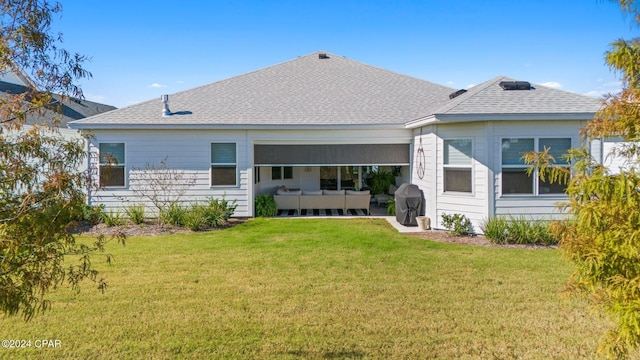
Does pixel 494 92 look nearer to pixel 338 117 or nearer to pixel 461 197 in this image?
pixel 461 197

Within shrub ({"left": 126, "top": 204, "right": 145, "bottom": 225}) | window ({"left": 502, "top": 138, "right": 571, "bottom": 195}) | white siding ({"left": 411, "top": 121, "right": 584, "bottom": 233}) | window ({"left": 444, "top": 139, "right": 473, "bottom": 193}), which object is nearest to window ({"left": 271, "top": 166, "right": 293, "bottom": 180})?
shrub ({"left": 126, "top": 204, "right": 145, "bottom": 225})

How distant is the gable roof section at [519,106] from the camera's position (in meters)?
10.3

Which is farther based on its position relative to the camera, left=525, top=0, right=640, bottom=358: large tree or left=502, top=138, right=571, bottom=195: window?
left=502, top=138, right=571, bottom=195: window

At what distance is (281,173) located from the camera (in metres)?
16.8

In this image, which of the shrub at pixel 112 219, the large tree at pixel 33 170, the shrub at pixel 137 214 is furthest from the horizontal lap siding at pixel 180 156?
the large tree at pixel 33 170

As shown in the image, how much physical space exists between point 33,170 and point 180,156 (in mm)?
11076

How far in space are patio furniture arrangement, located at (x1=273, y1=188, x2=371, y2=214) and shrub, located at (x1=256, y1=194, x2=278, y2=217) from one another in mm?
457

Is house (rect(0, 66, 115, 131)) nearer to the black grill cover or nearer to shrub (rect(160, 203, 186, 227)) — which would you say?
shrub (rect(160, 203, 186, 227))

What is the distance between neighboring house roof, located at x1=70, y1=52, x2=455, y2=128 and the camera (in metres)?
13.6

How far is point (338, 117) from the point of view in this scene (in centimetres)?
1426

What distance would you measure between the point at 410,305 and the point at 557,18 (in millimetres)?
12514

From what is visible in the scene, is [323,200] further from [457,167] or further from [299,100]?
[457,167]

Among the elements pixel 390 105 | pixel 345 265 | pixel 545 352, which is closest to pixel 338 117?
pixel 390 105

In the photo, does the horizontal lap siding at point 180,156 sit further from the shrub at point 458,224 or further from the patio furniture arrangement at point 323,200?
the shrub at point 458,224
